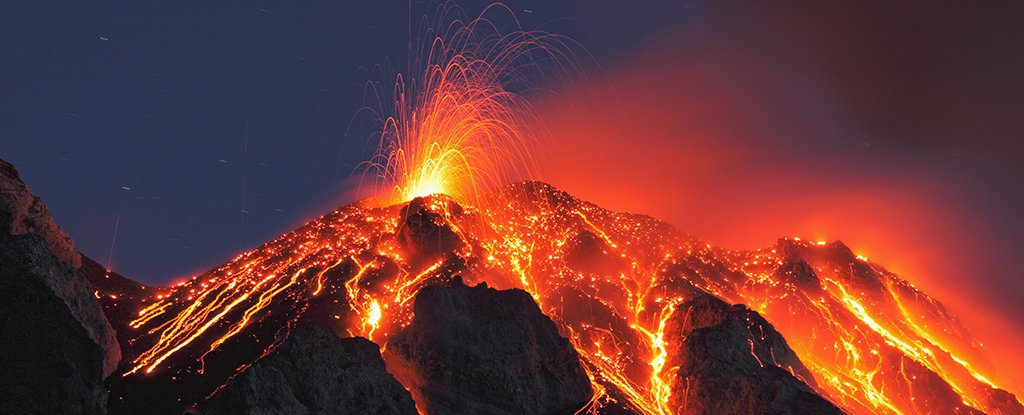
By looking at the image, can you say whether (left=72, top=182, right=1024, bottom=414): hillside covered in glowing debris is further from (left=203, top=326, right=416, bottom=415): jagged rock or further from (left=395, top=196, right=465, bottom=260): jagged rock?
(left=203, top=326, right=416, bottom=415): jagged rock

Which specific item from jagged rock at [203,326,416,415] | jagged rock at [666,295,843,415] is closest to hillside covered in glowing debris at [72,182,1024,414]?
jagged rock at [666,295,843,415]

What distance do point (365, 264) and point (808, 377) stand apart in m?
33.6

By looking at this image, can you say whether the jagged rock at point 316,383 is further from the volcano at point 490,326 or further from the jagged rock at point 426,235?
the jagged rock at point 426,235

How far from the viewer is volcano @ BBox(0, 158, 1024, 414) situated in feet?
85.4

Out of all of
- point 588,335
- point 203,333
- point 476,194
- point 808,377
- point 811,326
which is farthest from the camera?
point 476,194

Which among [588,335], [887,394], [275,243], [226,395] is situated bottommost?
[275,243]

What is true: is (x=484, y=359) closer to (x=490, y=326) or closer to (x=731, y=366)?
(x=490, y=326)

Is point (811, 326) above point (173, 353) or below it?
above

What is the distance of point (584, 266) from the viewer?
5344cm

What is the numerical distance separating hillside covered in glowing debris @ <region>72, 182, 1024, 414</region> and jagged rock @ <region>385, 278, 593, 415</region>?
0.45 feet

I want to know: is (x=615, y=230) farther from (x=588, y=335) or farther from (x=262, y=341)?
(x=262, y=341)

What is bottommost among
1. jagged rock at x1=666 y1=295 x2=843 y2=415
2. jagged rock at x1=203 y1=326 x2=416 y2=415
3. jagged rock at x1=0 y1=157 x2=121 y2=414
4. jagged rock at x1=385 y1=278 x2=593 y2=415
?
jagged rock at x1=0 y1=157 x2=121 y2=414

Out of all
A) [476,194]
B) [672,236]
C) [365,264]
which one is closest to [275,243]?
[365,264]

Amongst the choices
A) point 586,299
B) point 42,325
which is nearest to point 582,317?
point 586,299
